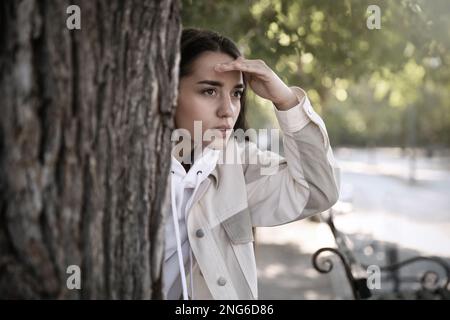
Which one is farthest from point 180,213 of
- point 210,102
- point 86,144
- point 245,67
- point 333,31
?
point 333,31

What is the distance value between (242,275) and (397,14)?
3.55m

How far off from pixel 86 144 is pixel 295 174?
4.19 feet

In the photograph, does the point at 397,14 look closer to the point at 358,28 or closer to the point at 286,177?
the point at 358,28

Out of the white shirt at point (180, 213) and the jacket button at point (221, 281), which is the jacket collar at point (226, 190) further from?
the jacket button at point (221, 281)

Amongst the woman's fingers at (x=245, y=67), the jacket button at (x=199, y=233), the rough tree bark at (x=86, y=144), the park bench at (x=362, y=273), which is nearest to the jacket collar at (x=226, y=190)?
the jacket button at (x=199, y=233)

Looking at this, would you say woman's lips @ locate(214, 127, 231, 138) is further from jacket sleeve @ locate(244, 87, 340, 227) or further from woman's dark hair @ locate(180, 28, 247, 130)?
woman's dark hair @ locate(180, 28, 247, 130)

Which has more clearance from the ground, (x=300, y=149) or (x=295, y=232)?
(x=300, y=149)

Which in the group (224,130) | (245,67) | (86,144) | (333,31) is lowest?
(224,130)

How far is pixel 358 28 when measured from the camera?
5359mm

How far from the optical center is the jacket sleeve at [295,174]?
7.87 ft

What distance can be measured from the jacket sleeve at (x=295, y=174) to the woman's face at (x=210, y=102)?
0.25 m

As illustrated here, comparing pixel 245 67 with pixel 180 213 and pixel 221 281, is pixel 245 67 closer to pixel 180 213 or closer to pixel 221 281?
pixel 180 213

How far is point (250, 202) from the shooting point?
2.65 metres
